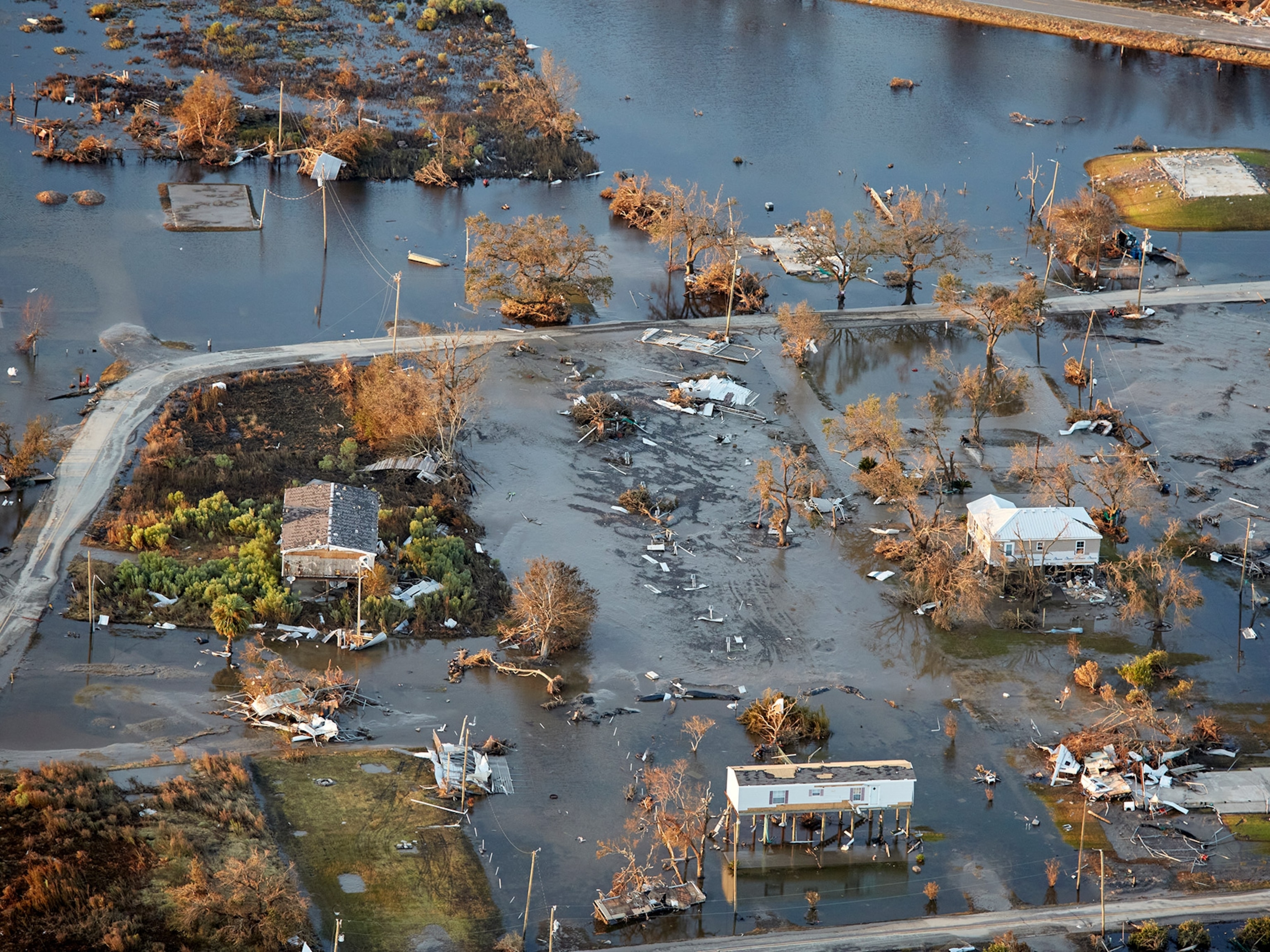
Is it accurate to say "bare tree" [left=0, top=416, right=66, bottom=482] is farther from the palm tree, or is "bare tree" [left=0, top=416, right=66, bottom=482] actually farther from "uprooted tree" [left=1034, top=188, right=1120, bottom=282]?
"uprooted tree" [left=1034, top=188, right=1120, bottom=282]

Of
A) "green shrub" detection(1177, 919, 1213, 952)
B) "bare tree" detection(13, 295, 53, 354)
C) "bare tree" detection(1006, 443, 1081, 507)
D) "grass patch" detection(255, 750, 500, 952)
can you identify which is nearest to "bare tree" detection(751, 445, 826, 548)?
"bare tree" detection(1006, 443, 1081, 507)

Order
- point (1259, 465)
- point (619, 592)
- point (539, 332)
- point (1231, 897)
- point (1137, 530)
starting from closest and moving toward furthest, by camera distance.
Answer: point (1231, 897) → point (619, 592) → point (1137, 530) → point (1259, 465) → point (539, 332)

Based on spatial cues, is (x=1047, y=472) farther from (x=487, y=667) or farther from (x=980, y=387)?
(x=487, y=667)

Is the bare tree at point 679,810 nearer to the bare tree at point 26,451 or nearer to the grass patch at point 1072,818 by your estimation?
the grass patch at point 1072,818

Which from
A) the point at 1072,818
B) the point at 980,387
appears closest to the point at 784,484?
the point at 980,387

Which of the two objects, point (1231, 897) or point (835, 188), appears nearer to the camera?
point (1231, 897)

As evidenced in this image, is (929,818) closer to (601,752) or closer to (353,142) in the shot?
(601,752)

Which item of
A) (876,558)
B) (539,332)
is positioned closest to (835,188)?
(539,332)
